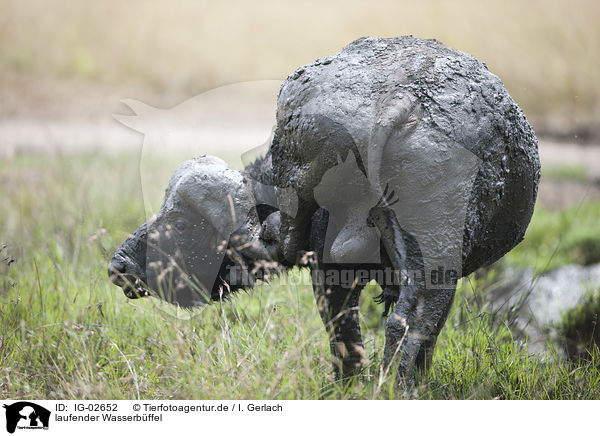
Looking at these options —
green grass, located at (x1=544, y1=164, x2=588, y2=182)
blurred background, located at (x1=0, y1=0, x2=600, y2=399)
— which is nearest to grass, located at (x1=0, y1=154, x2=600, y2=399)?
blurred background, located at (x1=0, y1=0, x2=600, y2=399)

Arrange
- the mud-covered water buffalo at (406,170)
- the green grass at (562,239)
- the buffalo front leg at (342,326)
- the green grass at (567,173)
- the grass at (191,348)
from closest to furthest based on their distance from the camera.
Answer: the mud-covered water buffalo at (406,170) < the grass at (191,348) < the buffalo front leg at (342,326) < the green grass at (562,239) < the green grass at (567,173)

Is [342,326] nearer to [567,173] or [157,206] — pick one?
[157,206]

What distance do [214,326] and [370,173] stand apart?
149 centimetres

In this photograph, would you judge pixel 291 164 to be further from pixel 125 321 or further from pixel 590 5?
pixel 590 5

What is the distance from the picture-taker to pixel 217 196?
105 inches

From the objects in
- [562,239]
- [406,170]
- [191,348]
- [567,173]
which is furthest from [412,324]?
[567,173]

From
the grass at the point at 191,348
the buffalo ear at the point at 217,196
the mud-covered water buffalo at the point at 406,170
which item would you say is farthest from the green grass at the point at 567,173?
the buffalo ear at the point at 217,196

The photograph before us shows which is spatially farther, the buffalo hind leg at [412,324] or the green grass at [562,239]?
the green grass at [562,239]

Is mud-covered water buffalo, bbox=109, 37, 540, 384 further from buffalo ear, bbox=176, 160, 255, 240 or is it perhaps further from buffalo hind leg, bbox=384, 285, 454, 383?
buffalo ear, bbox=176, 160, 255, 240
